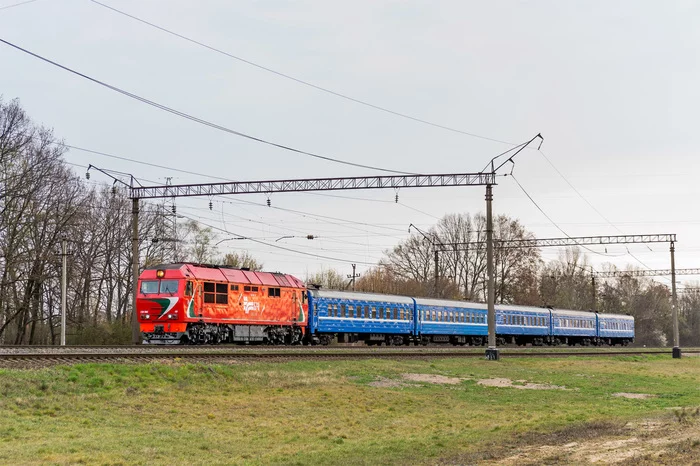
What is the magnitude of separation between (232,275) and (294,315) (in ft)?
21.7

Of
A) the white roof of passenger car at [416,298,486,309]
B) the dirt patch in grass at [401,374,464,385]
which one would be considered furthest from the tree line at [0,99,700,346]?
the dirt patch in grass at [401,374,464,385]

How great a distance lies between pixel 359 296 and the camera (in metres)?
55.3

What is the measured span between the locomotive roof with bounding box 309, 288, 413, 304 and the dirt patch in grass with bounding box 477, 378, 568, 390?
773 inches

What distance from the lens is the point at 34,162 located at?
53.3 metres

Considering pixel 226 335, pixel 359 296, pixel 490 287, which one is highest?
pixel 490 287

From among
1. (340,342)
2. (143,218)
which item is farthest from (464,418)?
(143,218)

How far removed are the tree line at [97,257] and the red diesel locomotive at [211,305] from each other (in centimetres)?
772

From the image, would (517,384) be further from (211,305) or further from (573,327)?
(573,327)

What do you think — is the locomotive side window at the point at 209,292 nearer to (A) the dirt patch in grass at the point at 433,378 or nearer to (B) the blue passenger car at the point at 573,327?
(A) the dirt patch in grass at the point at 433,378

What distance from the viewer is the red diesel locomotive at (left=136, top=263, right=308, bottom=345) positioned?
3891cm

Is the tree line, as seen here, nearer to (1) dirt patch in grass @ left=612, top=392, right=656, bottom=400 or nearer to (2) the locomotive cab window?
(2) the locomotive cab window

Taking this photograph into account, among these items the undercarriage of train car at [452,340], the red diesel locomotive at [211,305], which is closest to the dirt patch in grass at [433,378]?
the red diesel locomotive at [211,305]

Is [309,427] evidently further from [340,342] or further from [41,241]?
[41,241]

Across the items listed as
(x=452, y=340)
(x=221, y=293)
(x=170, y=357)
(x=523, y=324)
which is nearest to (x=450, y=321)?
(x=452, y=340)
